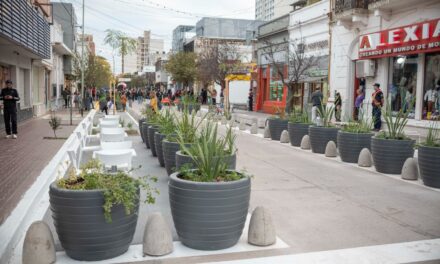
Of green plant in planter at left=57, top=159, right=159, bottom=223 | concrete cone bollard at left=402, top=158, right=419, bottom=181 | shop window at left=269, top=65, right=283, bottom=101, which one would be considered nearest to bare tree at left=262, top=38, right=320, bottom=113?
shop window at left=269, top=65, right=283, bottom=101

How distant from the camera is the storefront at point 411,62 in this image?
53.3 ft

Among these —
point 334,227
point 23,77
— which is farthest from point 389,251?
point 23,77

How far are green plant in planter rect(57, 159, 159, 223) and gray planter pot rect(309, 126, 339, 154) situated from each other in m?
8.10

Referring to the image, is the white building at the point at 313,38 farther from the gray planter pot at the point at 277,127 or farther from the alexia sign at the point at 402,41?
the gray planter pot at the point at 277,127

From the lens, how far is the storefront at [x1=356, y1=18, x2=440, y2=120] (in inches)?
639

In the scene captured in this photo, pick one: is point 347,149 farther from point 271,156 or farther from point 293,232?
point 293,232

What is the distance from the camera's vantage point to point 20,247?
498 cm

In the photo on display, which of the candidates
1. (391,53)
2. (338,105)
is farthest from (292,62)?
(391,53)

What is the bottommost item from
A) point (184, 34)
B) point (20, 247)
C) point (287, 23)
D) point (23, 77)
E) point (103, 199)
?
point (20, 247)

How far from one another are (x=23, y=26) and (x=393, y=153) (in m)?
14.5

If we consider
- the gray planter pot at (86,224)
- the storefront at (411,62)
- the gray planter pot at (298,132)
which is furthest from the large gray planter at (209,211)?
the storefront at (411,62)

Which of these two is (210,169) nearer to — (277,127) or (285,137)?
(285,137)

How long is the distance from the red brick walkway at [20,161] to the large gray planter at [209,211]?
238 cm

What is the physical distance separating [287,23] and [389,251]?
27.1 meters
